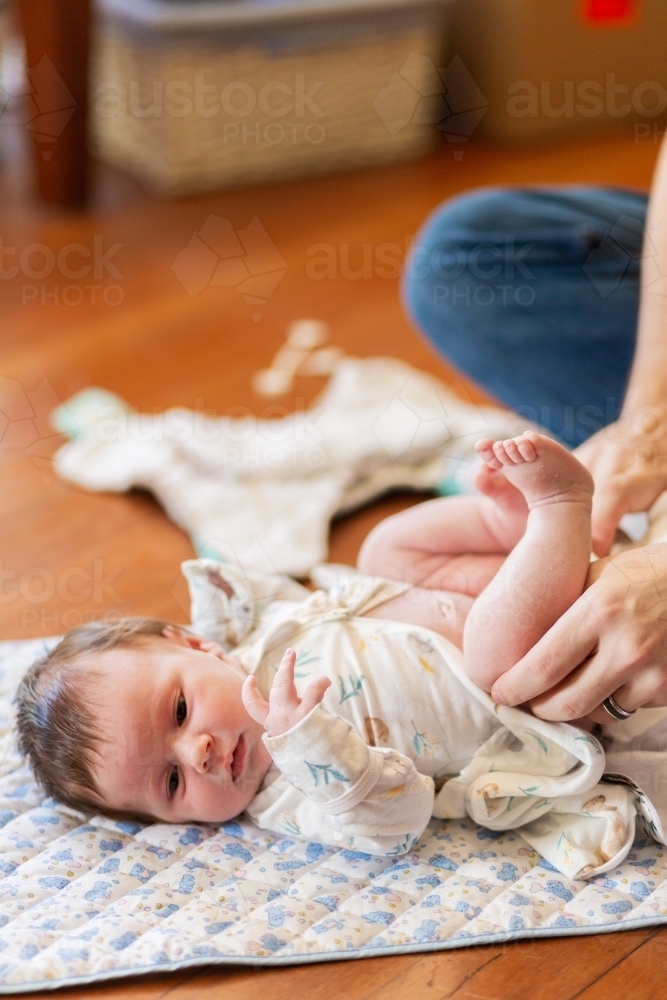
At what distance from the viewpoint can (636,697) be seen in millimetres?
752

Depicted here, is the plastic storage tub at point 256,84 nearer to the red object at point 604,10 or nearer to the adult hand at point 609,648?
the red object at point 604,10

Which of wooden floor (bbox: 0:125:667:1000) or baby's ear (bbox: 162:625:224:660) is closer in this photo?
wooden floor (bbox: 0:125:667:1000)

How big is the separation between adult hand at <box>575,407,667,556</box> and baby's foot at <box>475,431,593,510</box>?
12cm

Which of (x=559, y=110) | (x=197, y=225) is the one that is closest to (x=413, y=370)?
(x=197, y=225)

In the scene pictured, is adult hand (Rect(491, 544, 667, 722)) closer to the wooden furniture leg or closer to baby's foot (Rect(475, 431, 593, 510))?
baby's foot (Rect(475, 431, 593, 510))

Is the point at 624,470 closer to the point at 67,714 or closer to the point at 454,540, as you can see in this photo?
the point at 454,540

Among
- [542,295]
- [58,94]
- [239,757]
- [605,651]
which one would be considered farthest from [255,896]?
[58,94]

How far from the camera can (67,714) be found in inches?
33.7

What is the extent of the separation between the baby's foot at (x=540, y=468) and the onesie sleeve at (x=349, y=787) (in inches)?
8.5

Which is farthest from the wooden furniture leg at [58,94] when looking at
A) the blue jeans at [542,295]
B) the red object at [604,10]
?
the red object at [604,10]

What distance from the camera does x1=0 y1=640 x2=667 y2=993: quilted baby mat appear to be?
2.55ft

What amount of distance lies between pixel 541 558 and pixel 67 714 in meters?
0.39

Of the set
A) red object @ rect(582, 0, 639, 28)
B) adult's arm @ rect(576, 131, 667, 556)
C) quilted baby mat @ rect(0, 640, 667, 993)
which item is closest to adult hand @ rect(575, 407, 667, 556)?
adult's arm @ rect(576, 131, 667, 556)

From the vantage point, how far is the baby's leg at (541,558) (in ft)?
2.57
